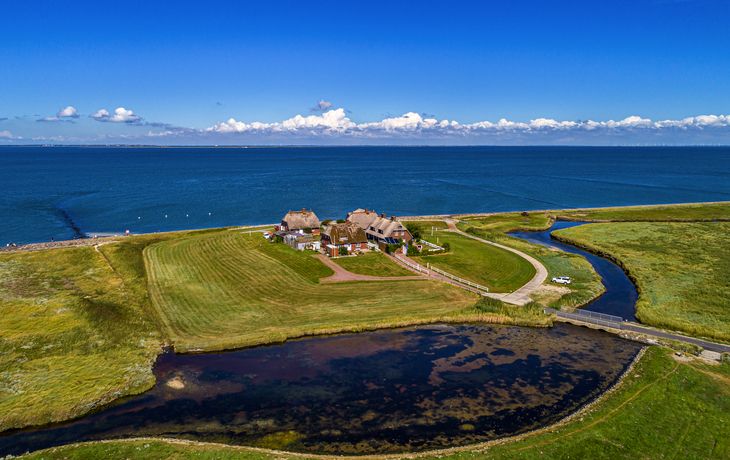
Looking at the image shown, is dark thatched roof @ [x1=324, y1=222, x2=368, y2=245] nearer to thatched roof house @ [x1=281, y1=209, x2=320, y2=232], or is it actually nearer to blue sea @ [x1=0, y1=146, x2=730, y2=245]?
thatched roof house @ [x1=281, y1=209, x2=320, y2=232]

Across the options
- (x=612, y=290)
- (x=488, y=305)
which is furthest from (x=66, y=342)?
(x=612, y=290)

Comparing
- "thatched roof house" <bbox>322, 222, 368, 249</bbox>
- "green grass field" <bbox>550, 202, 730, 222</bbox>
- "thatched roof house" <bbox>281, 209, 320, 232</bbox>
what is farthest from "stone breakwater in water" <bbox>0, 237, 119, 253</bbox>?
"green grass field" <bbox>550, 202, 730, 222</bbox>

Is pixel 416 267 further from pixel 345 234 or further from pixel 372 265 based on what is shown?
pixel 345 234

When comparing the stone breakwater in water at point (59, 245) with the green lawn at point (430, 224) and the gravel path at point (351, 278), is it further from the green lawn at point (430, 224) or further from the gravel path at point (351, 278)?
the green lawn at point (430, 224)

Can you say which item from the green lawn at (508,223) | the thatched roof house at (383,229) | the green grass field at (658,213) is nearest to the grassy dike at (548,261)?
the green lawn at (508,223)

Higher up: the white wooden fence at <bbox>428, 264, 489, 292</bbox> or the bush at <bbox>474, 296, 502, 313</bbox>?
the white wooden fence at <bbox>428, 264, 489, 292</bbox>

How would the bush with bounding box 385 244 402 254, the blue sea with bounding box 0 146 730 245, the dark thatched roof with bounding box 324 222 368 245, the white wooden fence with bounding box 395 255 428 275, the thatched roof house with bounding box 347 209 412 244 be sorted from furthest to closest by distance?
1. the blue sea with bounding box 0 146 730 245
2. the thatched roof house with bounding box 347 209 412 244
3. the bush with bounding box 385 244 402 254
4. the dark thatched roof with bounding box 324 222 368 245
5. the white wooden fence with bounding box 395 255 428 275

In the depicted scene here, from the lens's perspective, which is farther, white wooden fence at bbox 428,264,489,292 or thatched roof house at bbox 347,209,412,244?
thatched roof house at bbox 347,209,412,244
